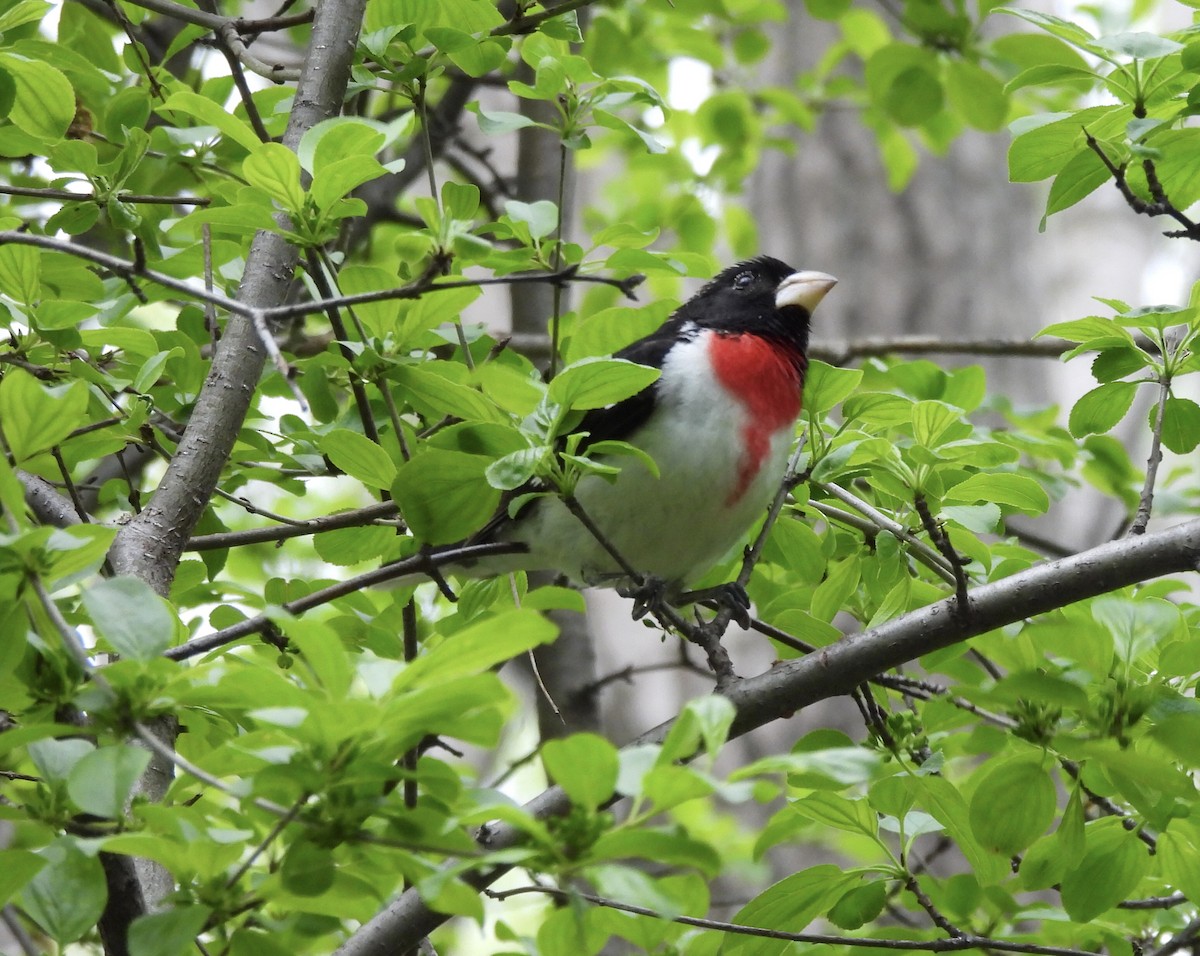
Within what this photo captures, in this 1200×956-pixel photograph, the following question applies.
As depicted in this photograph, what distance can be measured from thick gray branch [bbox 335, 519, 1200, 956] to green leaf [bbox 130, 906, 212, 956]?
23.6 inches

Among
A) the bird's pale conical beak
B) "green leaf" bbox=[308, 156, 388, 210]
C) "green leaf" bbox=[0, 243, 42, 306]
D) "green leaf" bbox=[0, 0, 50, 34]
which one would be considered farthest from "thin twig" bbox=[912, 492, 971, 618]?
"green leaf" bbox=[0, 0, 50, 34]

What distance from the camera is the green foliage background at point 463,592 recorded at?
1.55 m

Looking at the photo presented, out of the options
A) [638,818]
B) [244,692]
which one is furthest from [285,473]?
[638,818]

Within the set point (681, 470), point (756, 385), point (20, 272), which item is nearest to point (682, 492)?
point (681, 470)

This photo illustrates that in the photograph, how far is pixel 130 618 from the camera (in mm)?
1623

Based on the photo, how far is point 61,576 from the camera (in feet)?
5.39

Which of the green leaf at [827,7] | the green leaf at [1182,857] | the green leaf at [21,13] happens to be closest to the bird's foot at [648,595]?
the green leaf at [1182,857]

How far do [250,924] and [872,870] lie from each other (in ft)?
3.70

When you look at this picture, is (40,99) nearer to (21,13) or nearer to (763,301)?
(21,13)

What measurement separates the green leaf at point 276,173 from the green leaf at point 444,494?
19.0 inches

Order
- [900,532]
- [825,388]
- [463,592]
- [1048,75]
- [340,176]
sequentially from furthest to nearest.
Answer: [463,592] < [825,388] < [900,532] < [1048,75] < [340,176]

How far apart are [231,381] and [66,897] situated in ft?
3.99

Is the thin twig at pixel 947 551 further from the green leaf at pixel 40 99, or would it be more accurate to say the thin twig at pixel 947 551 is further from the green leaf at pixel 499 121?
the green leaf at pixel 40 99

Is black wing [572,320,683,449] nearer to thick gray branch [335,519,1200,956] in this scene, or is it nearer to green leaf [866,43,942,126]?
thick gray branch [335,519,1200,956]
